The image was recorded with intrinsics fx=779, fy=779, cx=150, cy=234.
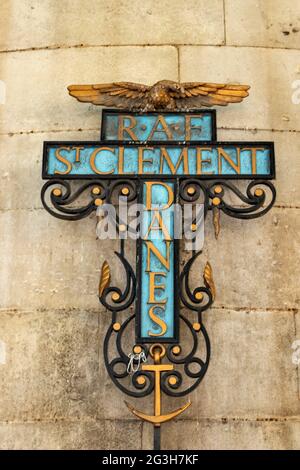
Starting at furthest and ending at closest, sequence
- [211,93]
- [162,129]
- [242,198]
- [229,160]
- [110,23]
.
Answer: [110,23] → [211,93] → [162,129] → [229,160] → [242,198]

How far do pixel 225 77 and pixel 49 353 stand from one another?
3071 millimetres

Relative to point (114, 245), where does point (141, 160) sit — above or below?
above

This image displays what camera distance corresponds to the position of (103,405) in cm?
639

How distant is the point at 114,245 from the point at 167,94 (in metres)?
1.45

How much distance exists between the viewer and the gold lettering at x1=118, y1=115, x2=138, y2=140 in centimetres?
697

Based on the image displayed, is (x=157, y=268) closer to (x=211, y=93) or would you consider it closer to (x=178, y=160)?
(x=178, y=160)

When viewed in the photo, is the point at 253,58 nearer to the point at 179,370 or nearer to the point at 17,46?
the point at 17,46

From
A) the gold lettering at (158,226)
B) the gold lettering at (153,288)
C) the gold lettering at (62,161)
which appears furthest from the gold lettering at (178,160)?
Answer: the gold lettering at (153,288)

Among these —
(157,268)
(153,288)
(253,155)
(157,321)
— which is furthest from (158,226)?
(253,155)

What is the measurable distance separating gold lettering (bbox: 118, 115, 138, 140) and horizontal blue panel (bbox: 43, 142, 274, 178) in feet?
0.47

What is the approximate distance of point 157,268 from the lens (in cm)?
653

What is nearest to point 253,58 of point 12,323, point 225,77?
point 225,77

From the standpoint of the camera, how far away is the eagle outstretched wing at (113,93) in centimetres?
712

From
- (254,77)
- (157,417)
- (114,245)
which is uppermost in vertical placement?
(254,77)
